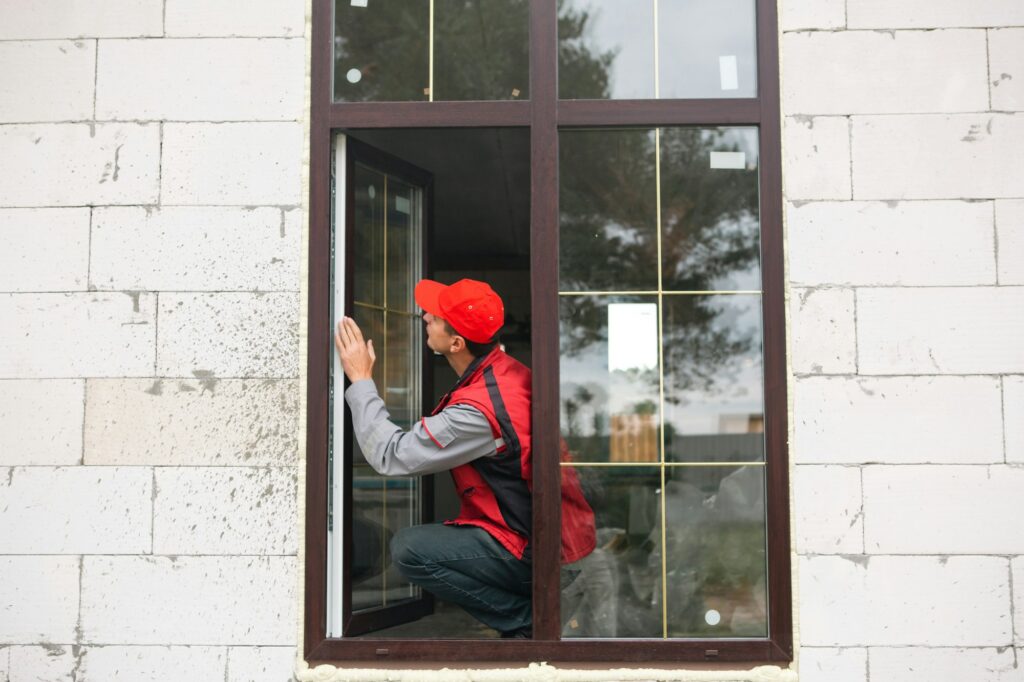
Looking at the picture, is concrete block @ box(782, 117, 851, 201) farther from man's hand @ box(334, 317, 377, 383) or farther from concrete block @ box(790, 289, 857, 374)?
man's hand @ box(334, 317, 377, 383)

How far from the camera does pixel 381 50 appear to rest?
319cm

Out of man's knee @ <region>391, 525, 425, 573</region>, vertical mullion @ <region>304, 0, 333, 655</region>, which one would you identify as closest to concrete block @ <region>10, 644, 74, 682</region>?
vertical mullion @ <region>304, 0, 333, 655</region>

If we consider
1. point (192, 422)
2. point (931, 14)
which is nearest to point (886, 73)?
point (931, 14)

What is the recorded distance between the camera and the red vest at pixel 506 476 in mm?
3061

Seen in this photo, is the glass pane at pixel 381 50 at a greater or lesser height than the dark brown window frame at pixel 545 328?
greater

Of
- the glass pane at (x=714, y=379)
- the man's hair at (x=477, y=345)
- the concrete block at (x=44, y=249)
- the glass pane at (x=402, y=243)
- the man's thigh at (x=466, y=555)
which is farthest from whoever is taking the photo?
the glass pane at (x=402, y=243)

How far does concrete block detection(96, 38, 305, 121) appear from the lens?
3.15 metres

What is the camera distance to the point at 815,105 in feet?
10.1

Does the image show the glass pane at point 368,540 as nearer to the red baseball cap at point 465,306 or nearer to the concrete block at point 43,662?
the red baseball cap at point 465,306

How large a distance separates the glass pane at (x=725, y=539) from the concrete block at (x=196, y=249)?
1.41m

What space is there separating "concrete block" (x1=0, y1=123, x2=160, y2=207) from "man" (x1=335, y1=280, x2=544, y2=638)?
823mm

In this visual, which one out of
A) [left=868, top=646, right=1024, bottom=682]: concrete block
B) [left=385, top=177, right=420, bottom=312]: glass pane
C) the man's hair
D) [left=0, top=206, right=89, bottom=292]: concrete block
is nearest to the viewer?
[left=868, top=646, right=1024, bottom=682]: concrete block

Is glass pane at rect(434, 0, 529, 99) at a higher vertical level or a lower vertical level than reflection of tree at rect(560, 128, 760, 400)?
higher

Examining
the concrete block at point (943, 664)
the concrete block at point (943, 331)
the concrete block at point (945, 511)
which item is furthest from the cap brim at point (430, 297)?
the concrete block at point (943, 664)
